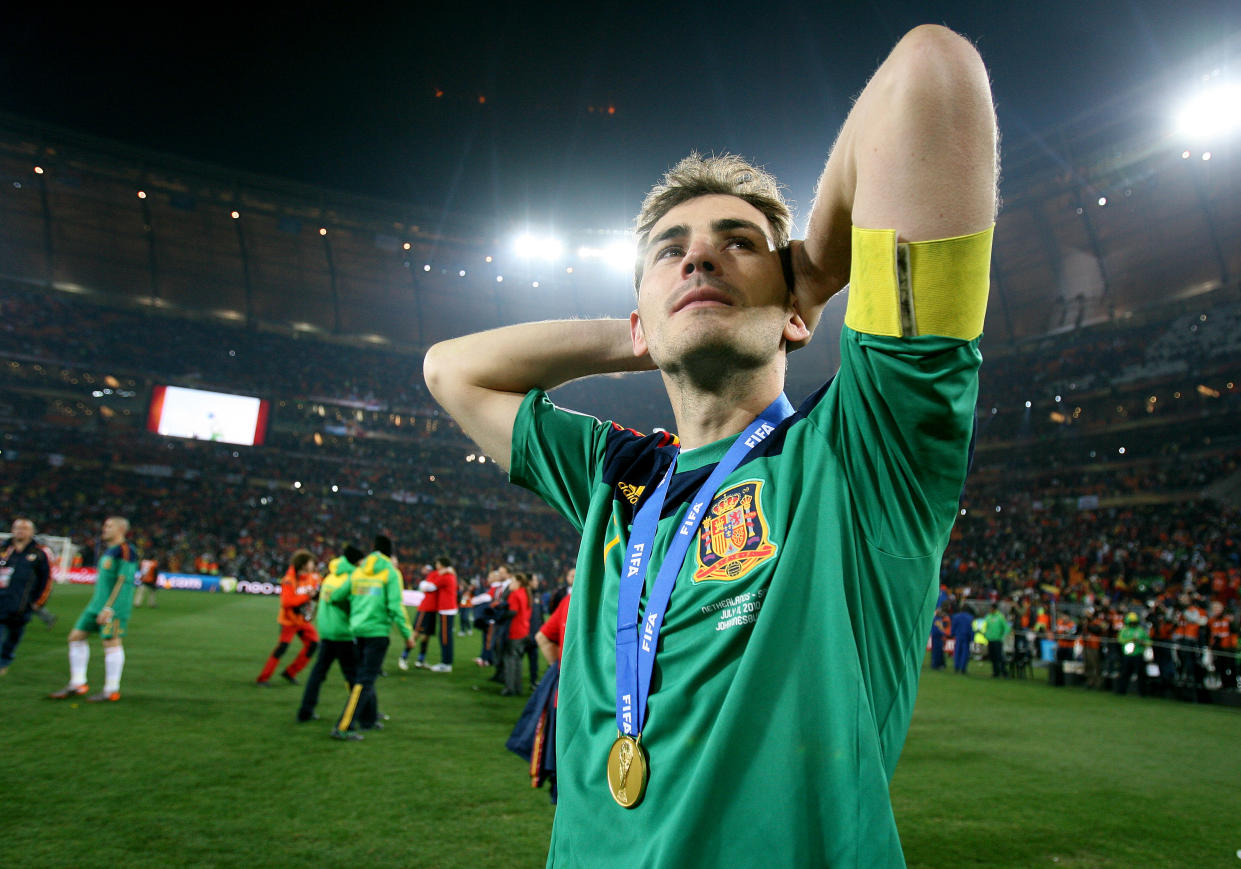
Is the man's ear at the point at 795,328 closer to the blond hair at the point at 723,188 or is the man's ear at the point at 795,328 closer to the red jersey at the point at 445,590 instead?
the blond hair at the point at 723,188

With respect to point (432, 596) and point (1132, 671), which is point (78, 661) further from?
point (1132, 671)

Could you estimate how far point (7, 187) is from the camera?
36.1 meters

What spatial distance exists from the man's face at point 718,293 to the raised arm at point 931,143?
1.28ft

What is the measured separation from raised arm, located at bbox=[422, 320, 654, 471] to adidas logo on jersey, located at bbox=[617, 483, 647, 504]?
419 mm

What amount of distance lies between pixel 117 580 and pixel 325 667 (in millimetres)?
3019

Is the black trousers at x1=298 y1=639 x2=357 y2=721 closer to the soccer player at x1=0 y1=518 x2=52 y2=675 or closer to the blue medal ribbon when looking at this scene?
the soccer player at x1=0 y1=518 x2=52 y2=675

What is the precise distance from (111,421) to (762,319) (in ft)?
152

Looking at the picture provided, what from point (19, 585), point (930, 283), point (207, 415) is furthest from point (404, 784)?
point (207, 415)

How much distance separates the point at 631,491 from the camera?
5.73ft

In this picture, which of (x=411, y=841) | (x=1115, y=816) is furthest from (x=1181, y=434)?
(x=411, y=841)

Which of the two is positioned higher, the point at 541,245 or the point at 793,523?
the point at 541,245

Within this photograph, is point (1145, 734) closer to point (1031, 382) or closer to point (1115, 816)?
point (1115, 816)

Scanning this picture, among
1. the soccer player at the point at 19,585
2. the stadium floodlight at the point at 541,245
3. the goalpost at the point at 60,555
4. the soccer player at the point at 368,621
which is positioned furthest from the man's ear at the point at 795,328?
the stadium floodlight at the point at 541,245

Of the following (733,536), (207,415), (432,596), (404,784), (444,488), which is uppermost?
(207,415)
